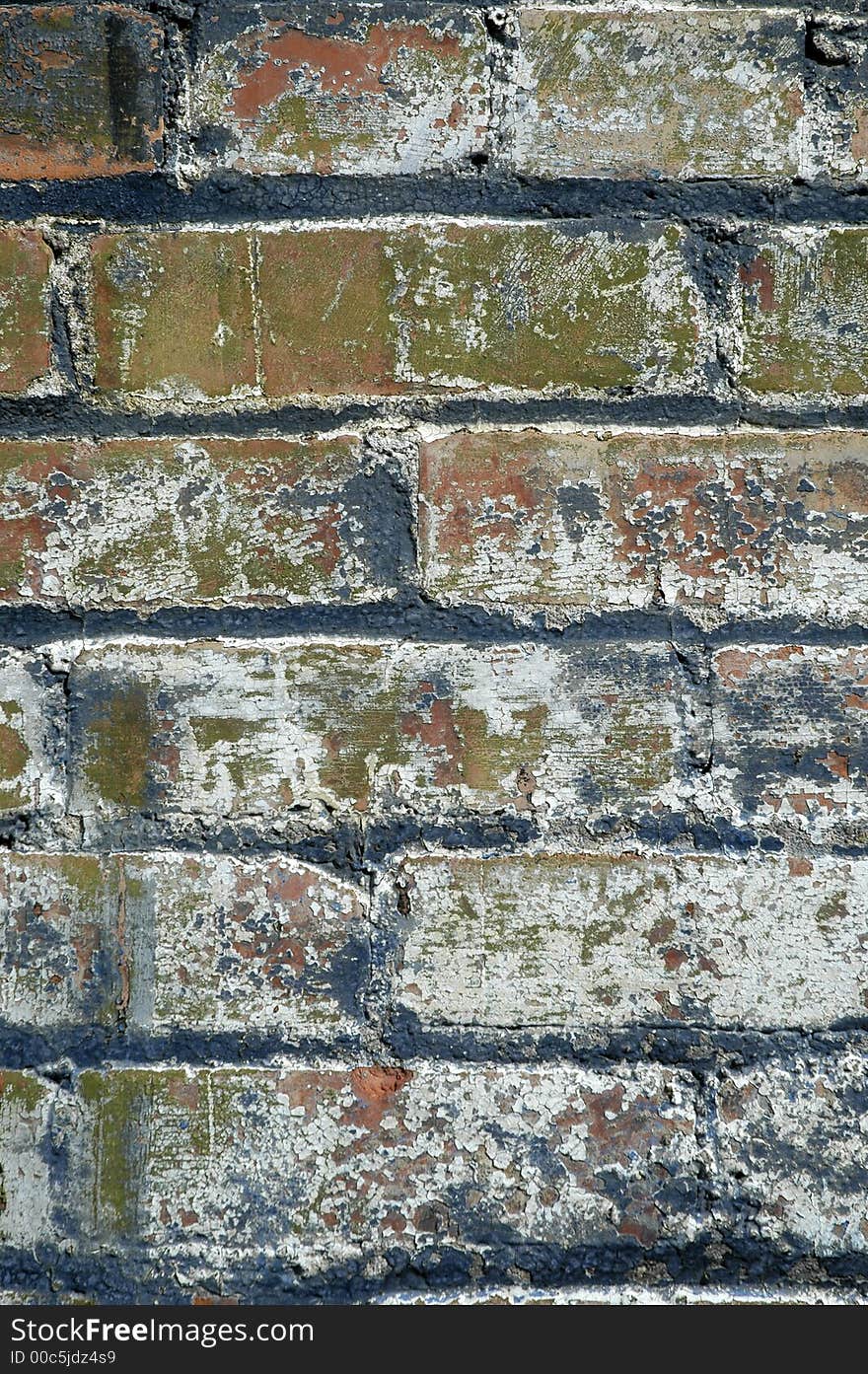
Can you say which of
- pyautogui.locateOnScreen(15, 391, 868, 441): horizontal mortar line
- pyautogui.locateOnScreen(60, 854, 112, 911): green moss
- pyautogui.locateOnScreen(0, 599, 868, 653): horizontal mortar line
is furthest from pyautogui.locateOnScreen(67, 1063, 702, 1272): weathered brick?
pyautogui.locateOnScreen(15, 391, 868, 441): horizontal mortar line

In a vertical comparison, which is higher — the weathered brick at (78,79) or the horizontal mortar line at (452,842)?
the weathered brick at (78,79)

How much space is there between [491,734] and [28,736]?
27cm

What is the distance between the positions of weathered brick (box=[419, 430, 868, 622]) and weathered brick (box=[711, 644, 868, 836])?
4 centimetres

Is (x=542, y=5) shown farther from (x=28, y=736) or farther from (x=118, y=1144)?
(x=118, y=1144)

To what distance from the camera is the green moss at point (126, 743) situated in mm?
545

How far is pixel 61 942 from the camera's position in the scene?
54 centimetres

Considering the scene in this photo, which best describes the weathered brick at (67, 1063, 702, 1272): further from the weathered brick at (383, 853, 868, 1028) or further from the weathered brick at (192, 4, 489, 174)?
the weathered brick at (192, 4, 489, 174)

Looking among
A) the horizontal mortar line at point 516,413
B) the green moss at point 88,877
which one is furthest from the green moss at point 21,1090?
the horizontal mortar line at point 516,413

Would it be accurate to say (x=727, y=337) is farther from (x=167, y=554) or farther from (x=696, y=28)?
(x=167, y=554)

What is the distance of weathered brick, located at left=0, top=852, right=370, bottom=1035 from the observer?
0.54 metres

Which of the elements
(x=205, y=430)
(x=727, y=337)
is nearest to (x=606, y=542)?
(x=727, y=337)

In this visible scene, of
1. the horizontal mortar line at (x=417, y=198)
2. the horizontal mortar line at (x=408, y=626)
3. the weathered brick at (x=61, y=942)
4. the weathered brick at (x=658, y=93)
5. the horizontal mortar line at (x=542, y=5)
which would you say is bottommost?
the weathered brick at (x=61, y=942)

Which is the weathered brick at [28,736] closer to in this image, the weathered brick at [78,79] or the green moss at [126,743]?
the green moss at [126,743]

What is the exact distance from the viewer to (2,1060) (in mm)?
542
